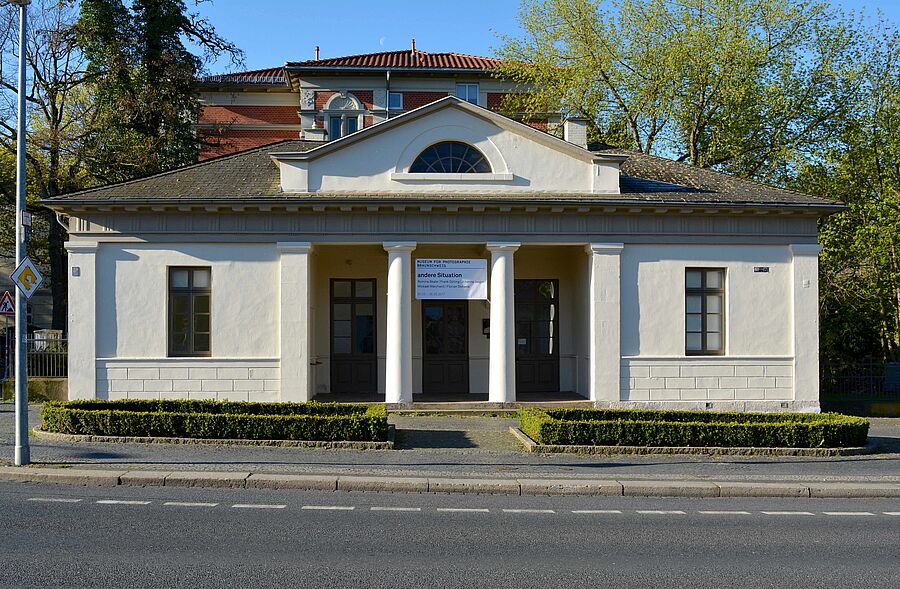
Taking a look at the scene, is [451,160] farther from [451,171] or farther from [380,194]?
[380,194]

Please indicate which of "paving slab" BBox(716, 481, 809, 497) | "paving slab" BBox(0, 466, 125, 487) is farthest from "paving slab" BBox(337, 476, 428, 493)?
"paving slab" BBox(716, 481, 809, 497)

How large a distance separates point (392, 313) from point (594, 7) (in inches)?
736

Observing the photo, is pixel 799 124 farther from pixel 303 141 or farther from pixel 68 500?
pixel 68 500

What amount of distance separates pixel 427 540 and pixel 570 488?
139 inches

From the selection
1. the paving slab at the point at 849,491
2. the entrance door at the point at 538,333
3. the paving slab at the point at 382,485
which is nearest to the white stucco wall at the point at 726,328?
the entrance door at the point at 538,333

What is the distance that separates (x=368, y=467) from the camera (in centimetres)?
1207

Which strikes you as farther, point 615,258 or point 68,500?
point 615,258

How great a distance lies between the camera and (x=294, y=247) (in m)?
18.8

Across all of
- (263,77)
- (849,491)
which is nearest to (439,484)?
(849,491)

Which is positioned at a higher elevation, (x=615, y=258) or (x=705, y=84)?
(x=705, y=84)

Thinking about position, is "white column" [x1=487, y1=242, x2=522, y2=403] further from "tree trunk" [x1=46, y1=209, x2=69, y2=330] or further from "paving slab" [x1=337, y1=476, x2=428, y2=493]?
"tree trunk" [x1=46, y1=209, x2=69, y2=330]

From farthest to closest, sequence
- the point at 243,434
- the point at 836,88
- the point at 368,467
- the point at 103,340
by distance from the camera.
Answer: the point at 836,88 → the point at 103,340 → the point at 243,434 → the point at 368,467

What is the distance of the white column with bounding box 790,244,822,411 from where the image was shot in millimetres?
19531

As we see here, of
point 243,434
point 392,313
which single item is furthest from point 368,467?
point 392,313
